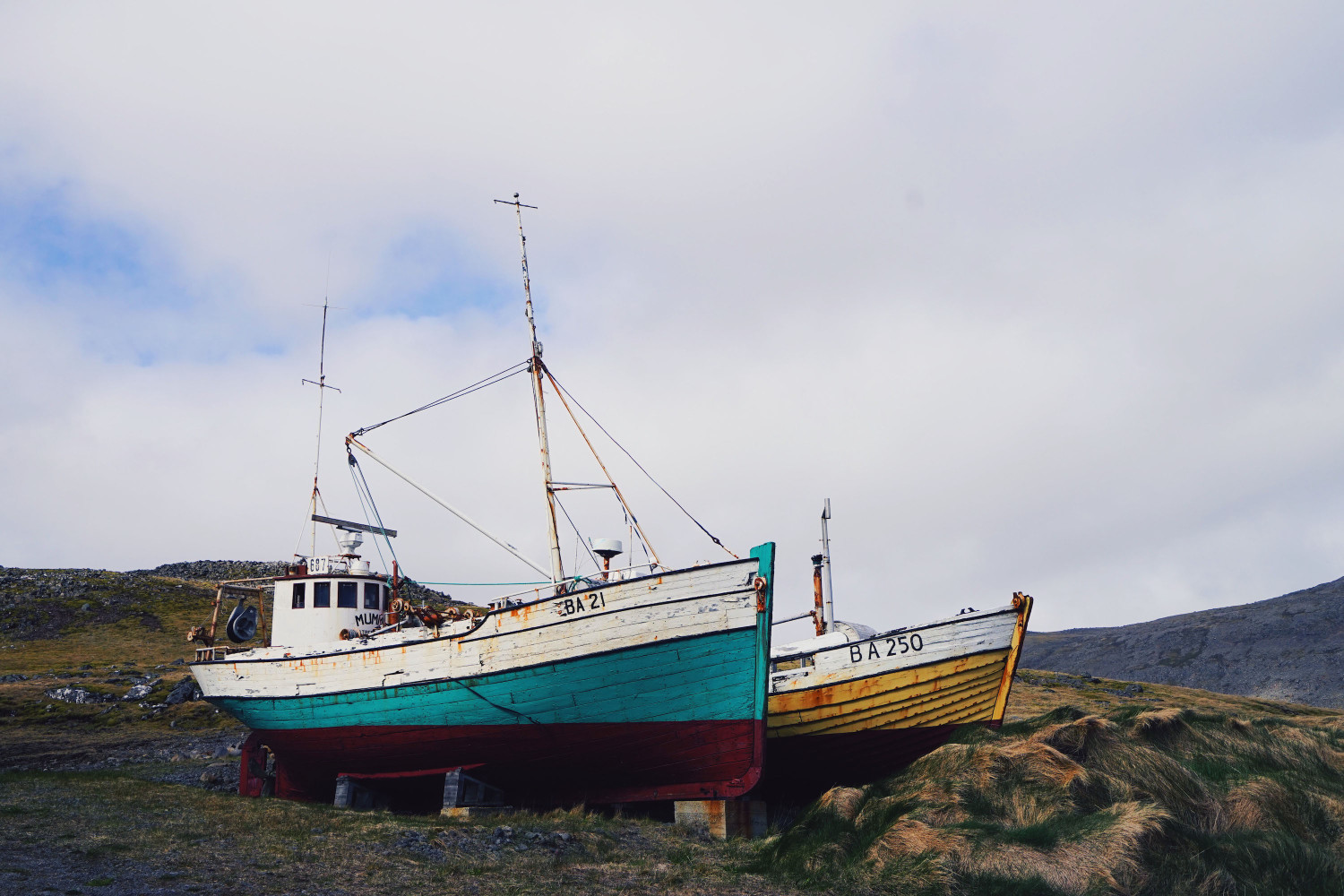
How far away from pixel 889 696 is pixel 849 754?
1.75 metres

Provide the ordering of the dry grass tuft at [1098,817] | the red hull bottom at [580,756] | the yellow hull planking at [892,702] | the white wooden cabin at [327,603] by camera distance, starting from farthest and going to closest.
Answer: the white wooden cabin at [327,603]
the yellow hull planking at [892,702]
the red hull bottom at [580,756]
the dry grass tuft at [1098,817]

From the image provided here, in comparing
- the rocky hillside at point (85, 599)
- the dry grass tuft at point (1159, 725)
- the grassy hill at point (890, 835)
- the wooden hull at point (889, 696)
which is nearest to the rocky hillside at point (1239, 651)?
the dry grass tuft at point (1159, 725)

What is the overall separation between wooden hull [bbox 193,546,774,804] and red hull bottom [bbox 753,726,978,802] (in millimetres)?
3333

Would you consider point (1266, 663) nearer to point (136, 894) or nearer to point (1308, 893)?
point (1308, 893)

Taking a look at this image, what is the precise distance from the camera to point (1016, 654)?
21516 mm

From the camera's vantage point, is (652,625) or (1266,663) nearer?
(652,625)

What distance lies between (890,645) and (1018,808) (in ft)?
21.1

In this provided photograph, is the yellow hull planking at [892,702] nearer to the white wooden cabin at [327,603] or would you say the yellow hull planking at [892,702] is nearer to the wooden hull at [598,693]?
the wooden hull at [598,693]

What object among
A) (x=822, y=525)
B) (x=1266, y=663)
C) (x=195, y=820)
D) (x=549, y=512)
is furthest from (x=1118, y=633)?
(x=195, y=820)

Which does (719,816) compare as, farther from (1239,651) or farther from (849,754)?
(1239,651)

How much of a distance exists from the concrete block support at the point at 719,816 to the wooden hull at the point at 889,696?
7.27ft

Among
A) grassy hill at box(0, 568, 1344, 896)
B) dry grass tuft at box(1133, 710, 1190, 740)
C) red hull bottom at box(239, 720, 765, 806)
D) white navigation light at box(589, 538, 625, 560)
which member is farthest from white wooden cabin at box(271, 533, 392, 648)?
dry grass tuft at box(1133, 710, 1190, 740)

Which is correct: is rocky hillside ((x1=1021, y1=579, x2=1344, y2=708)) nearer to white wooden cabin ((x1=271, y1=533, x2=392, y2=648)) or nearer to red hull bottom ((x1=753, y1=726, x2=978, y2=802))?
red hull bottom ((x1=753, y1=726, x2=978, y2=802))

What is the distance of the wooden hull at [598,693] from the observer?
711 inches
